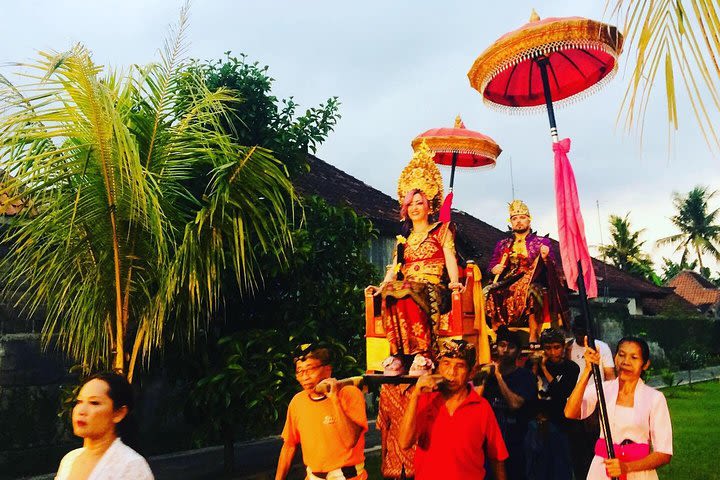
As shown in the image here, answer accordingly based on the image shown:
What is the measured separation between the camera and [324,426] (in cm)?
→ 400

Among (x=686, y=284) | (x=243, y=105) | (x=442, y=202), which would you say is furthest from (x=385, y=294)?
(x=686, y=284)

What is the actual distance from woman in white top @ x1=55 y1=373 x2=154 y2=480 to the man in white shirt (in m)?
4.14

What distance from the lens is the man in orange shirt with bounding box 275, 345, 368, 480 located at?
3965 millimetres

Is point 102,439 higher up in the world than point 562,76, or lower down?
lower down

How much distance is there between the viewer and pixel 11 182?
4.89 meters

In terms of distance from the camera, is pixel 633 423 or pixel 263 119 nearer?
pixel 633 423

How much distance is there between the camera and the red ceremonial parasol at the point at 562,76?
13.2ft

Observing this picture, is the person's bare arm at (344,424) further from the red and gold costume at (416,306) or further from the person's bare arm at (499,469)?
the red and gold costume at (416,306)

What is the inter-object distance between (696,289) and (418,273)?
48.9m

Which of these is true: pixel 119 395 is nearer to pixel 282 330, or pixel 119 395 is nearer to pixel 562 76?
pixel 282 330

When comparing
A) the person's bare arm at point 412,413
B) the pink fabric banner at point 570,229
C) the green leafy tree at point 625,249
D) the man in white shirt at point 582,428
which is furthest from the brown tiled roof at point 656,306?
the person's bare arm at point 412,413

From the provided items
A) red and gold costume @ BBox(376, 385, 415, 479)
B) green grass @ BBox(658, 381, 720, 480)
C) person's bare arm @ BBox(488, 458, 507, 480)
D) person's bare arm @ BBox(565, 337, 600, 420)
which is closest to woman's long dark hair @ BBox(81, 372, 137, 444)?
person's bare arm @ BBox(488, 458, 507, 480)

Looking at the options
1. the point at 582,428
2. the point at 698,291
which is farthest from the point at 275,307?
the point at 698,291

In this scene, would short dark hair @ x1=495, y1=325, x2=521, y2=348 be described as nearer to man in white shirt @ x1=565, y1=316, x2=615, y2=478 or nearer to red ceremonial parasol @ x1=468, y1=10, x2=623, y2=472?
man in white shirt @ x1=565, y1=316, x2=615, y2=478
